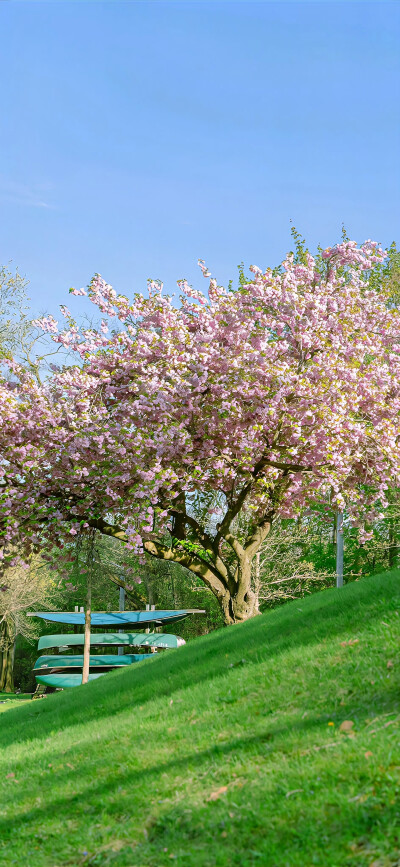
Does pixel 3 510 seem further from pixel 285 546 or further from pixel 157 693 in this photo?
pixel 285 546

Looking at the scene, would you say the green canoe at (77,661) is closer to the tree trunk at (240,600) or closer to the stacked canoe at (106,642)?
the stacked canoe at (106,642)

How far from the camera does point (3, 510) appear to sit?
13.7 meters

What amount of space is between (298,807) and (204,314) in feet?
34.6

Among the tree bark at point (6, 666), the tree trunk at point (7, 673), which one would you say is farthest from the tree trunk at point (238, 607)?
the tree trunk at point (7, 673)

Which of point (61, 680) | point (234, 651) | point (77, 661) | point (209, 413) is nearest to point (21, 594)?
point (77, 661)

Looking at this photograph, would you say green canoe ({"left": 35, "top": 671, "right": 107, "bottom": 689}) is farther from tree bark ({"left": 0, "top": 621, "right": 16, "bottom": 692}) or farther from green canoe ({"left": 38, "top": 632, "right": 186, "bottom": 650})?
tree bark ({"left": 0, "top": 621, "right": 16, "bottom": 692})

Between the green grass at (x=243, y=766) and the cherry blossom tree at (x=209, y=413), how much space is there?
17.2ft

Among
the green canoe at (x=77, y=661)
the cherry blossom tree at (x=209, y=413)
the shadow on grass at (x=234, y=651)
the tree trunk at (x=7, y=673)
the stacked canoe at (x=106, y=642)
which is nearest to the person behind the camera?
the shadow on grass at (x=234, y=651)

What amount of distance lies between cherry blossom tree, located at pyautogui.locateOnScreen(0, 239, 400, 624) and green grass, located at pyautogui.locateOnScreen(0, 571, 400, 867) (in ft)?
17.2

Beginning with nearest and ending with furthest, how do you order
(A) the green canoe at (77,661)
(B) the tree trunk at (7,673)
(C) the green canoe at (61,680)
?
(C) the green canoe at (61,680), (A) the green canoe at (77,661), (B) the tree trunk at (7,673)

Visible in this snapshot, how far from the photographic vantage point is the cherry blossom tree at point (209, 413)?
12.9m

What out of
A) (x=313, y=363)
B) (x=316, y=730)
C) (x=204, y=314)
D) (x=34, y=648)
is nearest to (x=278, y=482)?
(x=313, y=363)

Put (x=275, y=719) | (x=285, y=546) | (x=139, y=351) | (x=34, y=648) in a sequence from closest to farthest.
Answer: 1. (x=275, y=719)
2. (x=139, y=351)
3. (x=285, y=546)
4. (x=34, y=648)

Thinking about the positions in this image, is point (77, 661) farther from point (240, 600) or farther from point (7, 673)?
point (7, 673)
